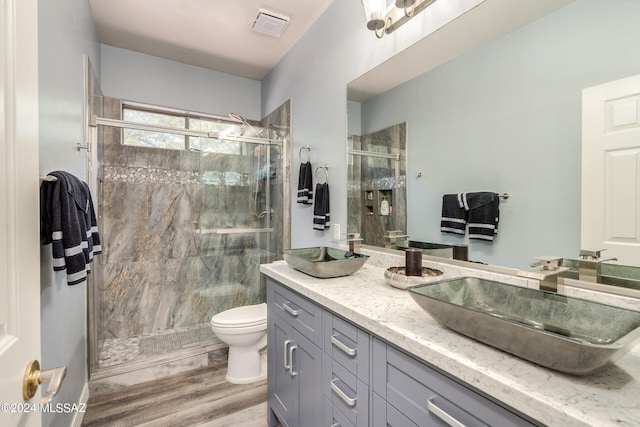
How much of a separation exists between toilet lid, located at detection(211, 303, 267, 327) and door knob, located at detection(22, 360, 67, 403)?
161 centimetres

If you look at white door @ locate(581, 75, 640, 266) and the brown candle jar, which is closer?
white door @ locate(581, 75, 640, 266)

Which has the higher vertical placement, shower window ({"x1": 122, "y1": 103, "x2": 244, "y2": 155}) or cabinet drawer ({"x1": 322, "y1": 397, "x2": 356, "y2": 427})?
shower window ({"x1": 122, "y1": 103, "x2": 244, "y2": 155})

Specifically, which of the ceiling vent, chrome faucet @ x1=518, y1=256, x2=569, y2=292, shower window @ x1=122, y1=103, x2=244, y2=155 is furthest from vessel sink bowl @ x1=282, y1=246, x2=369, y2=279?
the ceiling vent

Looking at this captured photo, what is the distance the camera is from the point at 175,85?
2.91m

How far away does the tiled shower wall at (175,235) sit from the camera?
2605mm

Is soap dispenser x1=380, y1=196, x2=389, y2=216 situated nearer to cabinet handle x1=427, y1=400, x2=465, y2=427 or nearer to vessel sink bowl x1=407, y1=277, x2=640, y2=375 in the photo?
vessel sink bowl x1=407, y1=277, x2=640, y2=375

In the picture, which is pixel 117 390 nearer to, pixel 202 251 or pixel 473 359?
pixel 202 251

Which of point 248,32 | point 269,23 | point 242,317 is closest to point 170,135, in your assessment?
point 248,32

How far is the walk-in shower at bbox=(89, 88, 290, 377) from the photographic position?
2580 millimetres

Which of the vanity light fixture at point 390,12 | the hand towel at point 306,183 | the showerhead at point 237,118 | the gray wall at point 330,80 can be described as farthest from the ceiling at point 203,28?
the hand towel at point 306,183

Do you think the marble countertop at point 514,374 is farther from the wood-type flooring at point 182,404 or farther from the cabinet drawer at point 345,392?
the wood-type flooring at point 182,404

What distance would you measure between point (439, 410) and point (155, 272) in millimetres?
2751

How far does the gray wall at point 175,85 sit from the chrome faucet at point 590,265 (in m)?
3.15

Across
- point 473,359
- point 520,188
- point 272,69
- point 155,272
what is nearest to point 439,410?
point 473,359
